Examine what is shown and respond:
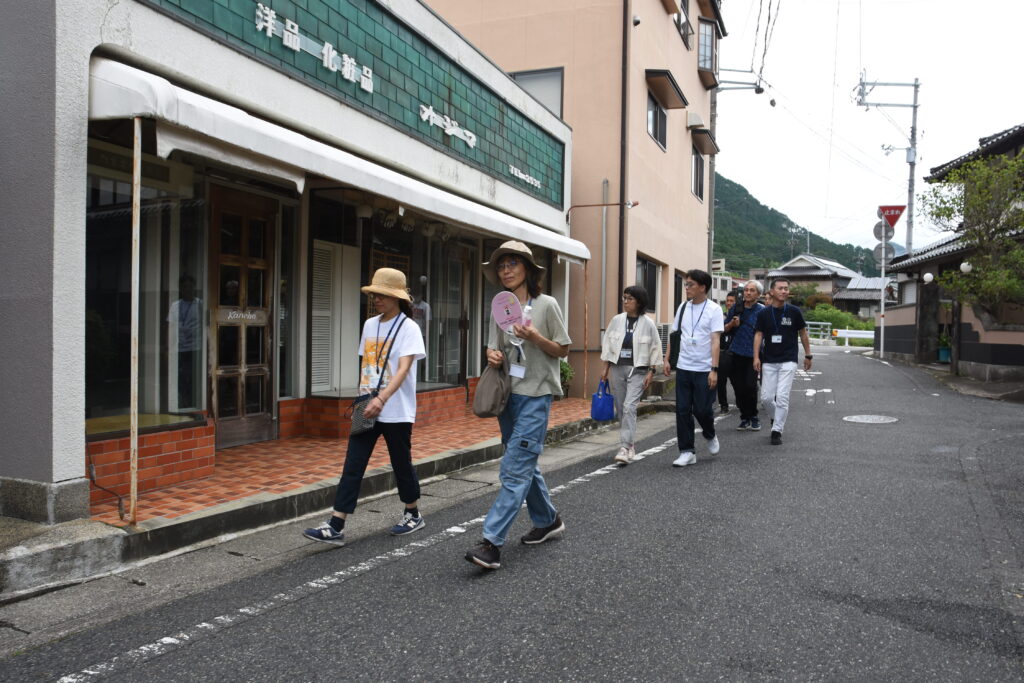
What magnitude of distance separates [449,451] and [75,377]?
3.88 metres

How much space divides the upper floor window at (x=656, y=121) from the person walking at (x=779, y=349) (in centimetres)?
778

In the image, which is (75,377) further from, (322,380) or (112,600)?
(322,380)

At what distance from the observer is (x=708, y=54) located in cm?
2155

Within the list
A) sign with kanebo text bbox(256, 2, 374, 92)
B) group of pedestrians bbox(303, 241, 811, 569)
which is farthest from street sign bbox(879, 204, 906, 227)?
group of pedestrians bbox(303, 241, 811, 569)

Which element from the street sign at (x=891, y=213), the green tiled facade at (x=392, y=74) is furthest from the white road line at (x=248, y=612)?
the street sign at (x=891, y=213)

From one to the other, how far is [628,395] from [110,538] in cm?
507

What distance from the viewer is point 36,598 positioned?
13.0 feet

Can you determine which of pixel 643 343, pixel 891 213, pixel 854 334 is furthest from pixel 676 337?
pixel 854 334

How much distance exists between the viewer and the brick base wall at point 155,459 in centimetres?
518

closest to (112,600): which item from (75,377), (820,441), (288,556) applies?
(288,556)

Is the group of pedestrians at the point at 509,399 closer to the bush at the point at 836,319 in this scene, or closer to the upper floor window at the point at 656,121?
the upper floor window at the point at 656,121

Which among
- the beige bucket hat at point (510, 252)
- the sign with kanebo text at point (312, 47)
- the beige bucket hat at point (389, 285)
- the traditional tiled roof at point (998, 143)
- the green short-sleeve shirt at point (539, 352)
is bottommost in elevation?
the green short-sleeve shirt at point (539, 352)

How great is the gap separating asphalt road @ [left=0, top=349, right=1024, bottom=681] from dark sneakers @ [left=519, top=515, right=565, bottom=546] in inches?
2.6

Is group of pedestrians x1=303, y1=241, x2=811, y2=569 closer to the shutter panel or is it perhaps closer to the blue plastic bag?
the blue plastic bag
